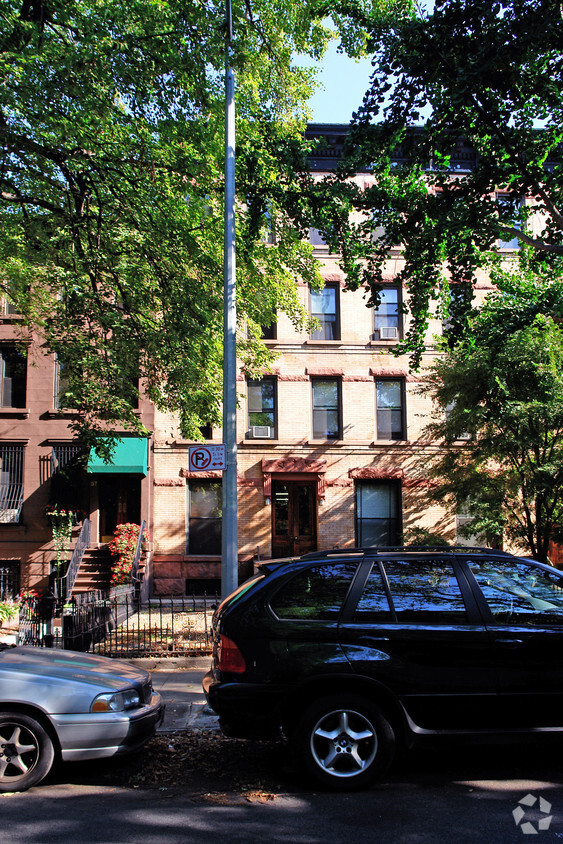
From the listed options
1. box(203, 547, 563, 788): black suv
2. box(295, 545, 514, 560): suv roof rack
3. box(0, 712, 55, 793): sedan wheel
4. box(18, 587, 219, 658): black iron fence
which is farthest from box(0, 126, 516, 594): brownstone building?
box(0, 712, 55, 793): sedan wheel

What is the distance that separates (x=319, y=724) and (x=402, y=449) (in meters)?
15.2

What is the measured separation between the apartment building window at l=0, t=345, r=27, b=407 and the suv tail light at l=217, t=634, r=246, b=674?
651 inches

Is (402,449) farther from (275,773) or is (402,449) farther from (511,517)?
(275,773)

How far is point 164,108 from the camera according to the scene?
10695mm

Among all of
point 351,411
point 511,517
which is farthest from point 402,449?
point 511,517

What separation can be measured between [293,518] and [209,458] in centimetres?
1160

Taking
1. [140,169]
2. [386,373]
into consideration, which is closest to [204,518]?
[386,373]

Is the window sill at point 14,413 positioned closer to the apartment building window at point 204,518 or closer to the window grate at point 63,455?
the window grate at point 63,455

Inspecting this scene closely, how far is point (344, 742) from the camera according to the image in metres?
4.60

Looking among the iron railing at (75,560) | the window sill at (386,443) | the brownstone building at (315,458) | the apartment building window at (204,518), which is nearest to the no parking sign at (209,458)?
the iron railing at (75,560)

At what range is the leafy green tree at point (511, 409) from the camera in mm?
12336

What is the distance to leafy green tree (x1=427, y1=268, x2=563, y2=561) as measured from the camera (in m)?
12.3

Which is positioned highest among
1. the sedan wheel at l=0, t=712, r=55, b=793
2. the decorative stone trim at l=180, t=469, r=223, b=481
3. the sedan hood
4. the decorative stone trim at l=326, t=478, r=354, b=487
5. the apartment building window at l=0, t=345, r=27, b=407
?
the apartment building window at l=0, t=345, r=27, b=407

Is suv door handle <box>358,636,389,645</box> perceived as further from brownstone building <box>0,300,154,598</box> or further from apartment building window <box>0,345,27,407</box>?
apartment building window <box>0,345,27,407</box>
